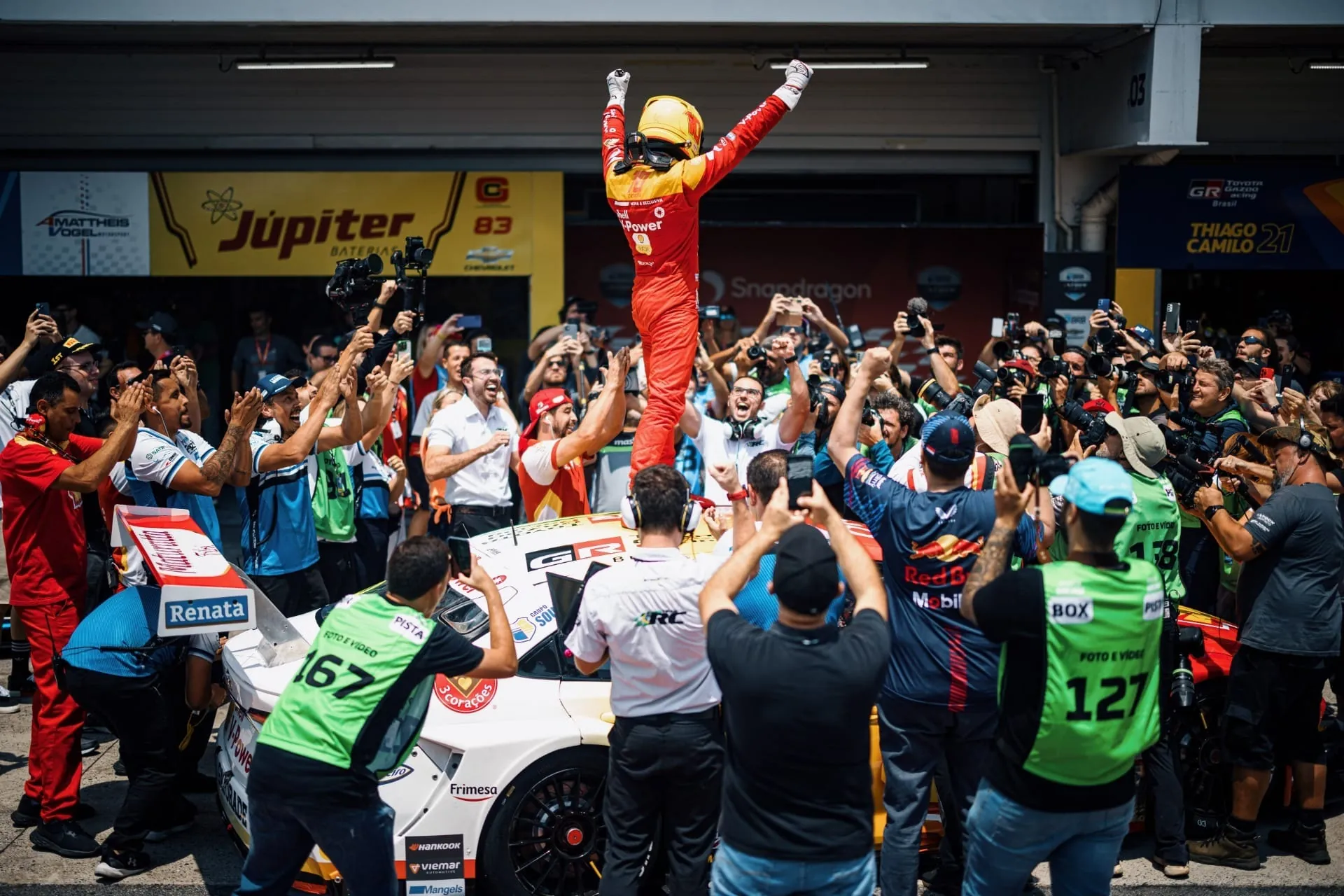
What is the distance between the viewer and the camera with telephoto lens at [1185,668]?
17.9ft

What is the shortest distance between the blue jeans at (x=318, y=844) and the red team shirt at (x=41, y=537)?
2.47 m

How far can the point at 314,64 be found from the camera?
12500 millimetres

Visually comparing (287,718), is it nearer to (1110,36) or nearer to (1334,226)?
(1110,36)

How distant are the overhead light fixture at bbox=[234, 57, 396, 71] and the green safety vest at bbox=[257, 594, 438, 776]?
948 cm

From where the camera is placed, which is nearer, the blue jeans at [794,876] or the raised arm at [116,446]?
the blue jeans at [794,876]

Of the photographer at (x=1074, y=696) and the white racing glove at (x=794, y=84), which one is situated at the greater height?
the white racing glove at (x=794, y=84)

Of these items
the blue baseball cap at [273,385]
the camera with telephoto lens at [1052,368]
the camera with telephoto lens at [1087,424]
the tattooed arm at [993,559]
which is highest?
the camera with telephoto lens at [1052,368]

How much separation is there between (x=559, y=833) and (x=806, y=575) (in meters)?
1.95

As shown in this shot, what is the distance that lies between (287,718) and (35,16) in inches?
372

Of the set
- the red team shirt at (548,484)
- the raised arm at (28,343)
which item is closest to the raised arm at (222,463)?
the red team shirt at (548,484)

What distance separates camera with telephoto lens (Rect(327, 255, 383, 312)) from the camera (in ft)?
22.5

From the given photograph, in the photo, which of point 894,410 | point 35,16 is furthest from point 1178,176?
point 35,16

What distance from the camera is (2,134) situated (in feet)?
44.3

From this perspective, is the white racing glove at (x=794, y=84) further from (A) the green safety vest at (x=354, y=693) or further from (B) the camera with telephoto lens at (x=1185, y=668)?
(A) the green safety vest at (x=354, y=693)
